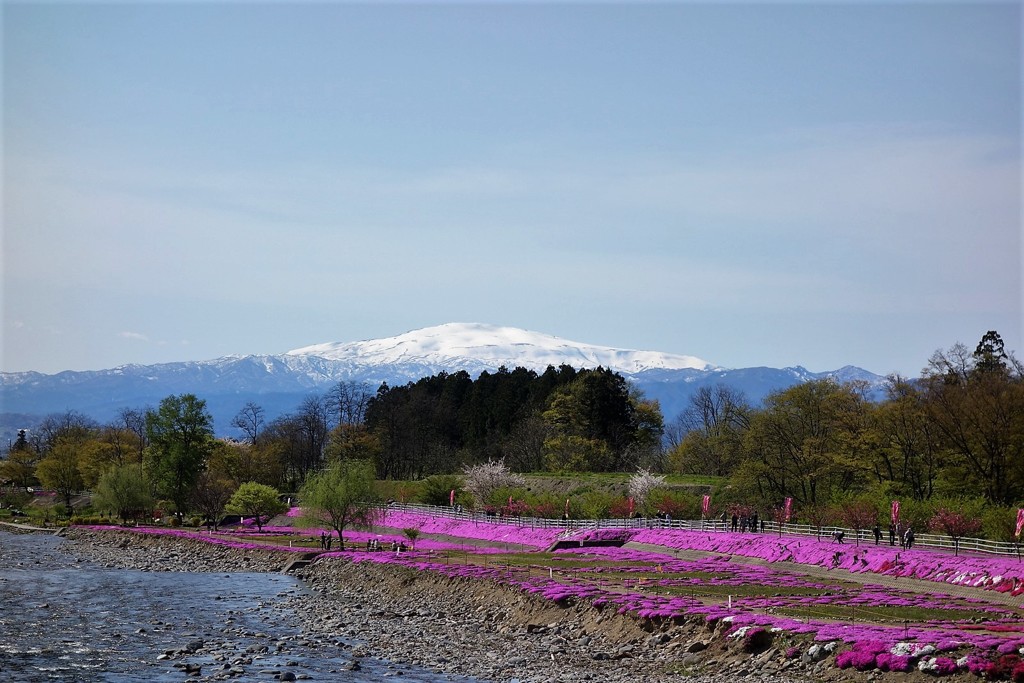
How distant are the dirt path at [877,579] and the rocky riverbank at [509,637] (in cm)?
1587

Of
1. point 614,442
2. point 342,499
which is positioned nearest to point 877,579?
point 342,499

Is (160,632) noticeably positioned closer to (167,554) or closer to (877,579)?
(877,579)

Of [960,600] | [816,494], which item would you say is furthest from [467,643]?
[816,494]

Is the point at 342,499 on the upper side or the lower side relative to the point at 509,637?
upper

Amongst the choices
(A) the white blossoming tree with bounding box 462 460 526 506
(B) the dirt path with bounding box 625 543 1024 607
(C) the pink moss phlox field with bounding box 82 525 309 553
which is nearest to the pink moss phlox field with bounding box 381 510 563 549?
(A) the white blossoming tree with bounding box 462 460 526 506

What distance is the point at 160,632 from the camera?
47.1 metres

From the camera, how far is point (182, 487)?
11738 cm

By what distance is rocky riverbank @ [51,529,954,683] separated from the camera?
36531 mm

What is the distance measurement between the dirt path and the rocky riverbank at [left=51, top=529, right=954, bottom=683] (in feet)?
52.1

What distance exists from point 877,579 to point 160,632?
120ft

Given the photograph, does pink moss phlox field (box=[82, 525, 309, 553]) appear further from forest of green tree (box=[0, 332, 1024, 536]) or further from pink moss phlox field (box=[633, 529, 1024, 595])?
pink moss phlox field (box=[633, 529, 1024, 595])

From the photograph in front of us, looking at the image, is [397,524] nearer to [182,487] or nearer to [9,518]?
[182,487]

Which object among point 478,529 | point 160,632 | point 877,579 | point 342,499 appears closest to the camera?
point 160,632

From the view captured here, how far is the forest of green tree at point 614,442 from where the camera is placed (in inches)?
2913
